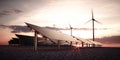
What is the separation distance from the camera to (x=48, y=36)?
37688mm

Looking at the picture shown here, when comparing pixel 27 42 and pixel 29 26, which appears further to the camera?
pixel 27 42

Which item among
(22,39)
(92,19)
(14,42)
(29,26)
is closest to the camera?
(29,26)

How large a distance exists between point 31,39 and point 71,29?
22.2 m

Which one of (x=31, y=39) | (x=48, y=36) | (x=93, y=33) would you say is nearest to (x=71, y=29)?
(x=93, y=33)

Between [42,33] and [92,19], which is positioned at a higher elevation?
[92,19]

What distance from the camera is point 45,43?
106375 millimetres

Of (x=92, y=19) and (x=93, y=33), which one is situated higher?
(x=92, y=19)

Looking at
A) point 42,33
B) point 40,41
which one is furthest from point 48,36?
point 40,41

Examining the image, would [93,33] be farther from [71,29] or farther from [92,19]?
[71,29]

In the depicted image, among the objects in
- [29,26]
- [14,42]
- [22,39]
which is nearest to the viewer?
[29,26]

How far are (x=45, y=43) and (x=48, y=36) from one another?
69207 mm

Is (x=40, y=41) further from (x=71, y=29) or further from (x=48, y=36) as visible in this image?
(x=48, y=36)

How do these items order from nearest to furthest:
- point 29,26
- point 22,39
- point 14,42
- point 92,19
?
point 29,26, point 92,19, point 22,39, point 14,42

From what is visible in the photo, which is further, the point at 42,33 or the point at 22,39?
the point at 22,39
